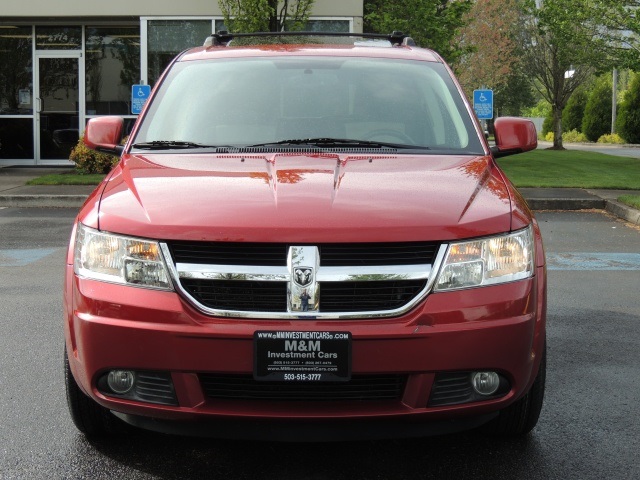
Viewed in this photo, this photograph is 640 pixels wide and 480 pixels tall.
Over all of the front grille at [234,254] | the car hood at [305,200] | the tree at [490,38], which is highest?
the tree at [490,38]

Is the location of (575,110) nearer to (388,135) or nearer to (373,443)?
(388,135)

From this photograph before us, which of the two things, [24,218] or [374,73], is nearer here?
[374,73]

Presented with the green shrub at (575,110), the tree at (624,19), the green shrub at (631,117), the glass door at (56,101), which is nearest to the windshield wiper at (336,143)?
the tree at (624,19)

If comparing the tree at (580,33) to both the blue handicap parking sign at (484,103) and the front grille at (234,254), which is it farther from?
the front grille at (234,254)

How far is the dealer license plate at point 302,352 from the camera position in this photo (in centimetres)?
329

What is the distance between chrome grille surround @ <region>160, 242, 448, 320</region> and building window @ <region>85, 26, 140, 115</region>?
19184 millimetres

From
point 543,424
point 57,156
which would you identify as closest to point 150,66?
point 57,156

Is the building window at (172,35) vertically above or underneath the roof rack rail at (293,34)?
above

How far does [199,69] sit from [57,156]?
17933 millimetres

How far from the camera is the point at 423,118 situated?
474 cm

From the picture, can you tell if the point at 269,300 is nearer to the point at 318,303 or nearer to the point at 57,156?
the point at 318,303

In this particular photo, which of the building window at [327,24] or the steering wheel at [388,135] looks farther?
the building window at [327,24]

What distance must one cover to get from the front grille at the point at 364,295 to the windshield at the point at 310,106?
49.5 inches

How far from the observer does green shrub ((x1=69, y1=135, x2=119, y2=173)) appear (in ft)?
61.1
